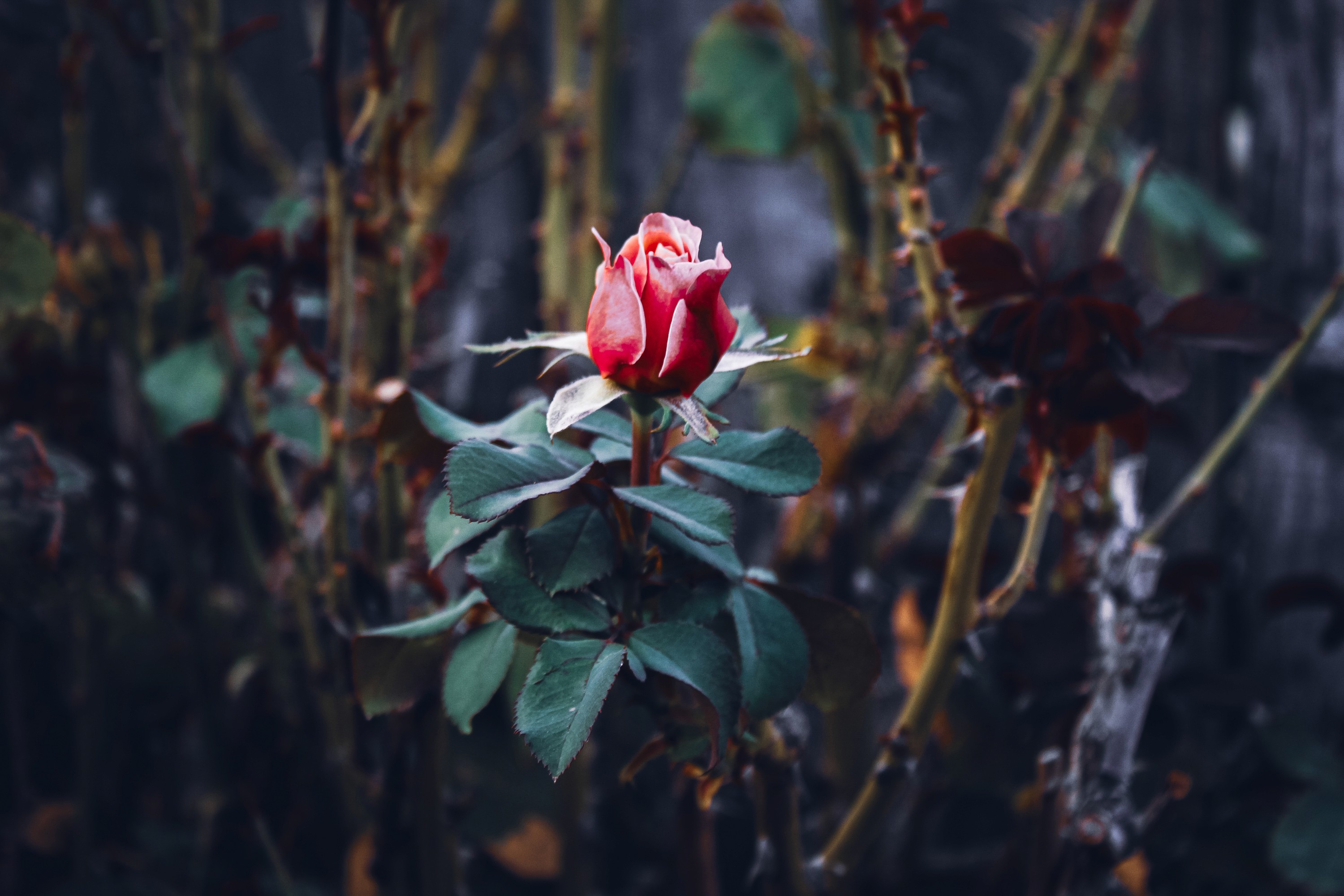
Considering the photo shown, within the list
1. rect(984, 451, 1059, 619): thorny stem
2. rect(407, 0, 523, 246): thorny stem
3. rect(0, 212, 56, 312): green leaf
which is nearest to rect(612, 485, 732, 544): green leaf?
rect(984, 451, 1059, 619): thorny stem

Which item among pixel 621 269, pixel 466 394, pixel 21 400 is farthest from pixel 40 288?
pixel 621 269

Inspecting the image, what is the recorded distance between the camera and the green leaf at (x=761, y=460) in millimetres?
376

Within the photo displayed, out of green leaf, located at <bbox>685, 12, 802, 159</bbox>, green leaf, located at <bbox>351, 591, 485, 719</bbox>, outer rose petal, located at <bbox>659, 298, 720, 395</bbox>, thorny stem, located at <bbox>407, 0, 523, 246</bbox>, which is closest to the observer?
outer rose petal, located at <bbox>659, 298, 720, 395</bbox>

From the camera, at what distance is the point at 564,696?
35cm

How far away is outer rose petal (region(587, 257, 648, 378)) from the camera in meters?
0.32

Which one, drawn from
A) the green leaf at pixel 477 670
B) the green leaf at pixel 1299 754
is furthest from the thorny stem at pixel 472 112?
the green leaf at pixel 1299 754

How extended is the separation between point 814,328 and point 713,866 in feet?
1.68

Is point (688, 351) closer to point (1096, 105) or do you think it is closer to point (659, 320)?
point (659, 320)

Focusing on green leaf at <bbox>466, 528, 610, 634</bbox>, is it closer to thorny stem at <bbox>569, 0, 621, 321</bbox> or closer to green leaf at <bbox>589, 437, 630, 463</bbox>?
green leaf at <bbox>589, 437, 630, 463</bbox>

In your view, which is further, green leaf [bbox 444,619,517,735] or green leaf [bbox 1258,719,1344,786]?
green leaf [bbox 1258,719,1344,786]

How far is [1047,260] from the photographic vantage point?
514mm

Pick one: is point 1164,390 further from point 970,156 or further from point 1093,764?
point 970,156

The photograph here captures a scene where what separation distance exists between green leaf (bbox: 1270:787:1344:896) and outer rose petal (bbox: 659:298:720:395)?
0.66 m

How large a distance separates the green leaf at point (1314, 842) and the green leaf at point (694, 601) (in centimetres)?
57
